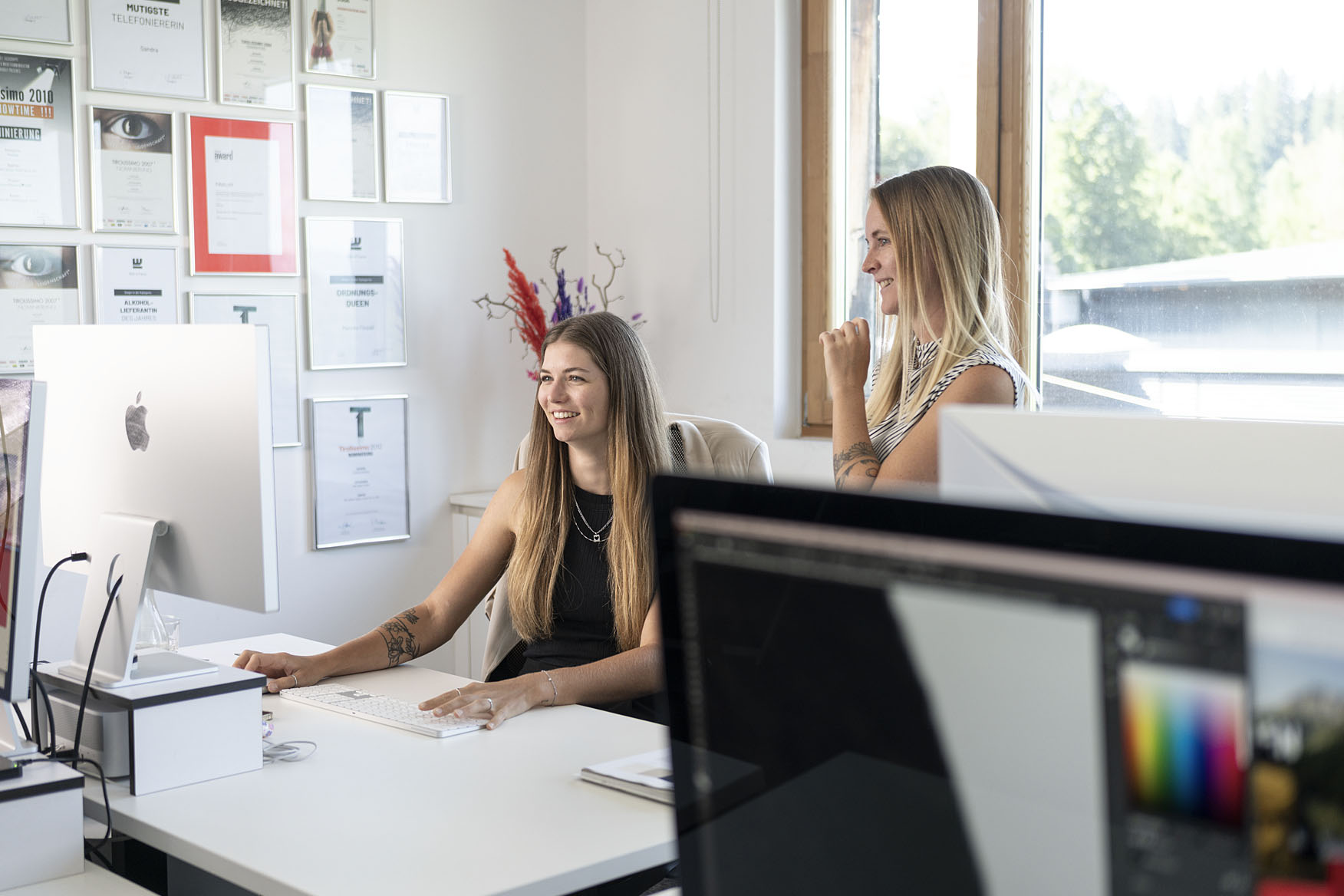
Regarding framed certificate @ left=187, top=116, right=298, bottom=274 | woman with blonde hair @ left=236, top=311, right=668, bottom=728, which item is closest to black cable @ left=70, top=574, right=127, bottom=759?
woman with blonde hair @ left=236, top=311, right=668, bottom=728

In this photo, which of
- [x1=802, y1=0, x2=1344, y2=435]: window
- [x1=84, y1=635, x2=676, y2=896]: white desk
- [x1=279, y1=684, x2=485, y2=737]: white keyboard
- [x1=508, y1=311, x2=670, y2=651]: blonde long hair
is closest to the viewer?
[x1=84, y1=635, x2=676, y2=896]: white desk

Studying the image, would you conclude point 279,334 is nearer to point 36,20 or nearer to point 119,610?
point 36,20

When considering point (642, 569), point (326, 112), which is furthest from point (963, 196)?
point (326, 112)

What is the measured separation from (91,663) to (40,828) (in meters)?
0.28

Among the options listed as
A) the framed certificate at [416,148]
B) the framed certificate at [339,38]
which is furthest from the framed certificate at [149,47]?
the framed certificate at [416,148]

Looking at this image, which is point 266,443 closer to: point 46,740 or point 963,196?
point 46,740

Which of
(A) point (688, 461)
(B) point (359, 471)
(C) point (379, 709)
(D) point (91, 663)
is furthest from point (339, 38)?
(D) point (91, 663)

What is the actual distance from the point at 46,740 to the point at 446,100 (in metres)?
2.63

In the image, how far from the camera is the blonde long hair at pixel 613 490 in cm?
216

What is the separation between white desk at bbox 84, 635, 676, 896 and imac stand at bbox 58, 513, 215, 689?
5.9 inches

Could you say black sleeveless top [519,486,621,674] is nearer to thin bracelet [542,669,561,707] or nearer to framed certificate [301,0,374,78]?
thin bracelet [542,669,561,707]

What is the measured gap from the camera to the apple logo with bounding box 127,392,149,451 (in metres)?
1.60

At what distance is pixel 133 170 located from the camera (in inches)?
127

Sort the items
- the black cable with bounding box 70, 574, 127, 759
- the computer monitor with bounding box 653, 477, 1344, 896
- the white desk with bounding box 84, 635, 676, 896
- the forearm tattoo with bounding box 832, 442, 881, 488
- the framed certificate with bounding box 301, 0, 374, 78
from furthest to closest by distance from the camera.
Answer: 1. the framed certificate with bounding box 301, 0, 374, 78
2. the forearm tattoo with bounding box 832, 442, 881, 488
3. the black cable with bounding box 70, 574, 127, 759
4. the white desk with bounding box 84, 635, 676, 896
5. the computer monitor with bounding box 653, 477, 1344, 896
